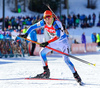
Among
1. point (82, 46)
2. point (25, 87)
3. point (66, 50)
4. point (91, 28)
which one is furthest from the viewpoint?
point (91, 28)

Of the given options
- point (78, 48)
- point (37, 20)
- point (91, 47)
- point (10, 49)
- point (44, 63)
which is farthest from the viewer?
point (37, 20)

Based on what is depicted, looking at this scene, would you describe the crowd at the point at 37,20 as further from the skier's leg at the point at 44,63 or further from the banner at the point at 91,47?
the skier's leg at the point at 44,63

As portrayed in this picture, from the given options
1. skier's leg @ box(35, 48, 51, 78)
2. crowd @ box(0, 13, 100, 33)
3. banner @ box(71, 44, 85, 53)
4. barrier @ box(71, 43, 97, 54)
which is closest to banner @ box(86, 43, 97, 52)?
barrier @ box(71, 43, 97, 54)

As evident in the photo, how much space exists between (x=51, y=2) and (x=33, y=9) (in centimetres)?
346

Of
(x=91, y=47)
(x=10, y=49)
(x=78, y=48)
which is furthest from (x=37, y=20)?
(x=10, y=49)

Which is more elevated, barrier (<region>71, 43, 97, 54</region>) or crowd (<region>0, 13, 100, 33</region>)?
crowd (<region>0, 13, 100, 33</region>)

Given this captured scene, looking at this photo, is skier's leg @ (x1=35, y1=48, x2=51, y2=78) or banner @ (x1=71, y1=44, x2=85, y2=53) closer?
skier's leg @ (x1=35, y1=48, x2=51, y2=78)

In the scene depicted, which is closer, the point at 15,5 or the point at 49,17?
the point at 49,17

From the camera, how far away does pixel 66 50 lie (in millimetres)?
5965

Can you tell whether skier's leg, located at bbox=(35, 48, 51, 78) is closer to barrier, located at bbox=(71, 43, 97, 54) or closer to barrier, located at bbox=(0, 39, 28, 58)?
barrier, located at bbox=(0, 39, 28, 58)

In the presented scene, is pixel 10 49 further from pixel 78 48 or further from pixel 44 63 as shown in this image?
pixel 44 63

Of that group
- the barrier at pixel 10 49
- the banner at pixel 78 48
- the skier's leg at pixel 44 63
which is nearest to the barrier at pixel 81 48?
the banner at pixel 78 48

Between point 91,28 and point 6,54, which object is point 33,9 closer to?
point 91,28

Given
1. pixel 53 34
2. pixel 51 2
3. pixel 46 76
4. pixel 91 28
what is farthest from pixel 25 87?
pixel 51 2
